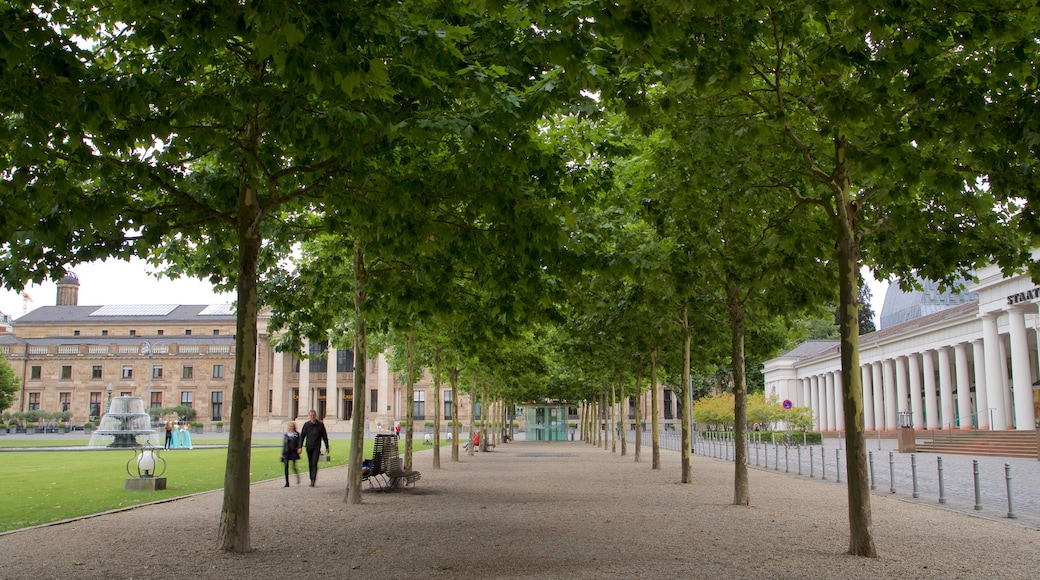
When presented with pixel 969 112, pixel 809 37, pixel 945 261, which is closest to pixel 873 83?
pixel 969 112

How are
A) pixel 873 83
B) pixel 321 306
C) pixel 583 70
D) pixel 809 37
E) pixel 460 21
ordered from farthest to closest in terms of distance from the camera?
pixel 321 306 < pixel 809 37 < pixel 460 21 < pixel 873 83 < pixel 583 70

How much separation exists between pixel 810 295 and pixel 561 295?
4.53m

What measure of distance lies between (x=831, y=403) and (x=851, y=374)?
286 feet

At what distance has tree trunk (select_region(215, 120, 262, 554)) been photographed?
35.9 feet

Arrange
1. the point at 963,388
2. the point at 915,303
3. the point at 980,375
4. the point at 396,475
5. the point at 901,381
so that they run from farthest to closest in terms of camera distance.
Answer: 1. the point at 915,303
2. the point at 901,381
3. the point at 963,388
4. the point at 980,375
5. the point at 396,475

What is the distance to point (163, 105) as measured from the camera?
28.4 feet

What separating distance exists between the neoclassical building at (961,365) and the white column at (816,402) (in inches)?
10.8

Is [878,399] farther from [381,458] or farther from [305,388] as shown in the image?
[305,388]

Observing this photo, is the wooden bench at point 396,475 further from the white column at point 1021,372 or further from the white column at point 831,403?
the white column at point 831,403

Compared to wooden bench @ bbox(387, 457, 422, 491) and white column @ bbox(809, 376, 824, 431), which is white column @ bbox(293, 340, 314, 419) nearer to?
white column @ bbox(809, 376, 824, 431)

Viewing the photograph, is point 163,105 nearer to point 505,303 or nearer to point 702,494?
point 505,303

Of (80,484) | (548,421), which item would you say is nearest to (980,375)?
(548,421)

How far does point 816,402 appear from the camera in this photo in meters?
98.6

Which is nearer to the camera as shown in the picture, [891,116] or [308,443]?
[891,116]
